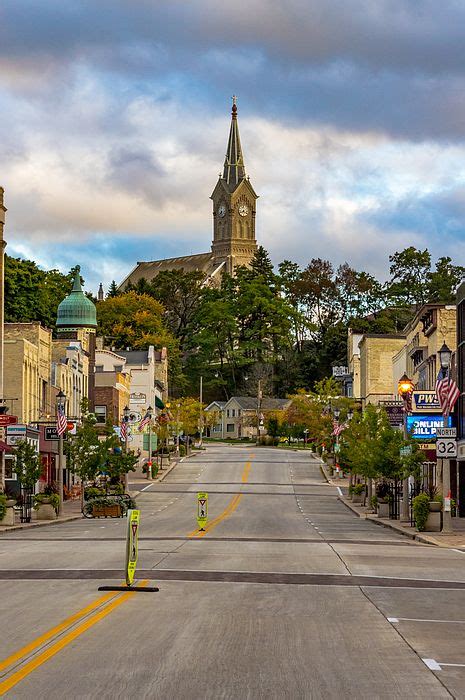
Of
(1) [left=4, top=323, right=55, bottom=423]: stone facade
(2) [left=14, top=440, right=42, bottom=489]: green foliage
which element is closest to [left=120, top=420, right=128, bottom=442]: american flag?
(1) [left=4, top=323, right=55, bottom=423]: stone facade

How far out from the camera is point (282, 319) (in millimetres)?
168125

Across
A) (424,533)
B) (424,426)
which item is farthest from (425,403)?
(424,533)

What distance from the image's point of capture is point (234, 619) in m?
17.3

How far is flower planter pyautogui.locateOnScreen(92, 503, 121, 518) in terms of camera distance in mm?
53625

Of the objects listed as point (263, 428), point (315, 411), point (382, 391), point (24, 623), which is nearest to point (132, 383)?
point (315, 411)

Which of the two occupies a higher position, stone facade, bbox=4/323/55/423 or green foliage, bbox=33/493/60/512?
stone facade, bbox=4/323/55/423

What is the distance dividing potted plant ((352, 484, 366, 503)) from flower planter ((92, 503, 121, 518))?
698 inches

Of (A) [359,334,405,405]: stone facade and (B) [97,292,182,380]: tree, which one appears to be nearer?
(A) [359,334,405,405]: stone facade

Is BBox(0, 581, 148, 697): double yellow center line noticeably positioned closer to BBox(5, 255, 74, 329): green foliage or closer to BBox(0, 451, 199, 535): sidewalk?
BBox(0, 451, 199, 535): sidewalk

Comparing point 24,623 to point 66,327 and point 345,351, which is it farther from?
point 345,351

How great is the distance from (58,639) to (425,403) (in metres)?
40.2

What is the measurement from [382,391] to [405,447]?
54803 mm

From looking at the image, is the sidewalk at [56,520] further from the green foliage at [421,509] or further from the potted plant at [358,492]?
the potted plant at [358,492]

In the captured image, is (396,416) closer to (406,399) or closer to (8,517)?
(406,399)
